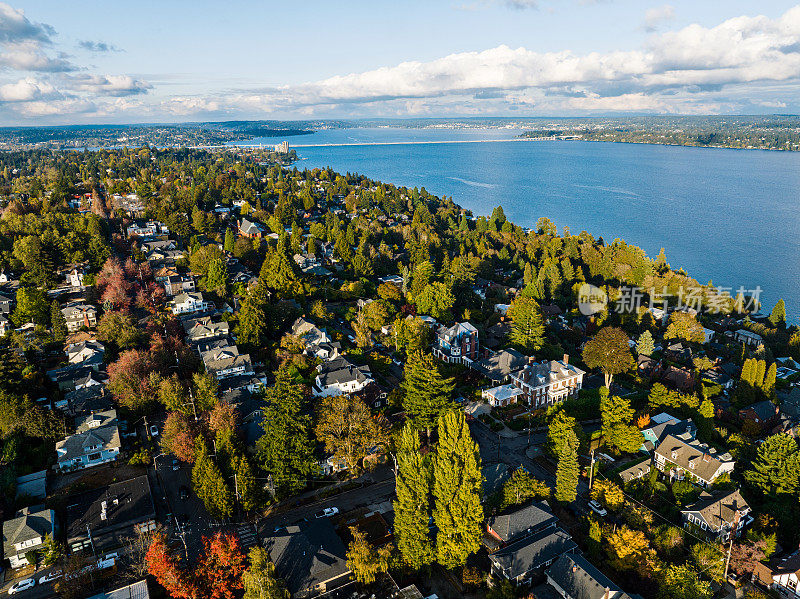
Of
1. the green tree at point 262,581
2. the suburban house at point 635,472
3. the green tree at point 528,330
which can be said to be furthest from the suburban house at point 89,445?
the green tree at point 528,330

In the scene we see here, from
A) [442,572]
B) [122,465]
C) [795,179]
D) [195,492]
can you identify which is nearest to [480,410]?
[442,572]

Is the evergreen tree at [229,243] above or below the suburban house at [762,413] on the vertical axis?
above

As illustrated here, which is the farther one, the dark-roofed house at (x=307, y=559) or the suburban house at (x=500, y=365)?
the suburban house at (x=500, y=365)

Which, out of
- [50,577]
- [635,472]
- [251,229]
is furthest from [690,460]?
[251,229]

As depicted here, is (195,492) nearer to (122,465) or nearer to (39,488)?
(122,465)

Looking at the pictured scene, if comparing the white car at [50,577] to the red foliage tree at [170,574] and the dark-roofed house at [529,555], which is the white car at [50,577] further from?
the dark-roofed house at [529,555]

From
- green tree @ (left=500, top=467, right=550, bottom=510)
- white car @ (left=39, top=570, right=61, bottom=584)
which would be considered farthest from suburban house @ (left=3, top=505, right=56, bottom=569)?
green tree @ (left=500, top=467, right=550, bottom=510)

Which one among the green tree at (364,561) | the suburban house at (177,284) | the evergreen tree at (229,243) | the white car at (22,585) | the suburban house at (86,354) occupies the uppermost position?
the evergreen tree at (229,243)
